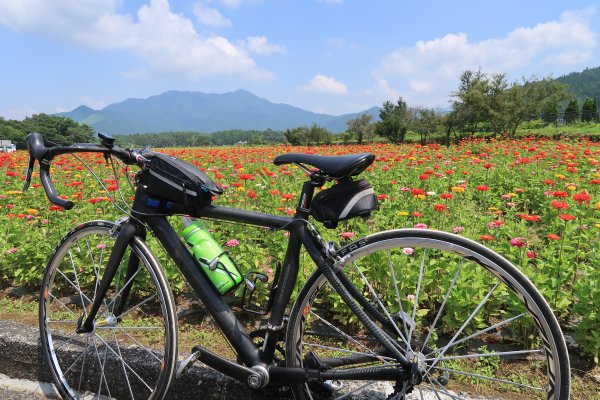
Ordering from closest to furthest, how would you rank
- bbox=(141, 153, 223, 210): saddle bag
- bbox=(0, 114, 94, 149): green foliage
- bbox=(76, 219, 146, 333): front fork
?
bbox=(141, 153, 223, 210): saddle bag
bbox=(76, 219, 146, 333): front fork
bbox=(0, 114, 94, 149): green foliage

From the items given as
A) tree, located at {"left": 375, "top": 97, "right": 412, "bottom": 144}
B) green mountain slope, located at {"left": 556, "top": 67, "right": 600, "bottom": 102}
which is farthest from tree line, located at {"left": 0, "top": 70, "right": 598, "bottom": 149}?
green mountain slope, located at {"left": 556, "top": 67, "right": 600, "bottom": 102}

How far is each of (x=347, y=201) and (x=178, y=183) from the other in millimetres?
764

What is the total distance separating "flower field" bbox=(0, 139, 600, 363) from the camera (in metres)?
2.35

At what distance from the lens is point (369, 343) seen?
7.59ft

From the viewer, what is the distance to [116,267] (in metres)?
2.00

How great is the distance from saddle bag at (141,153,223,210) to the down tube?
174mm

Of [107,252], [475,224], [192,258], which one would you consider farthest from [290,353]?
[475,224]

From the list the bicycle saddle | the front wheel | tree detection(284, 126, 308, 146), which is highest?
tree detection(284, 126, 308, 146)

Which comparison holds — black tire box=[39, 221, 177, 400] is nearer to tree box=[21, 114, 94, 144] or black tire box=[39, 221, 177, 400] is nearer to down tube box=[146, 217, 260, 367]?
down tube box=[146, 217, 260, 367]

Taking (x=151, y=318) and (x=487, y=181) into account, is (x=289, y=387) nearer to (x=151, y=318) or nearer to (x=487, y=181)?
(x=151, y=318)

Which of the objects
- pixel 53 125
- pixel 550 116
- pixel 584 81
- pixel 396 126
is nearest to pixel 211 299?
pixel 396 126

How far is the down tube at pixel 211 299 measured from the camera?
1.79 m

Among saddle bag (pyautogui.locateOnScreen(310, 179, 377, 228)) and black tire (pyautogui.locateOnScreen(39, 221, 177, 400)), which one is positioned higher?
saddle bag (pyautogui.locateOnScreen(310, 179, 377, 228))

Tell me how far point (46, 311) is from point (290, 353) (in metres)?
1.49
